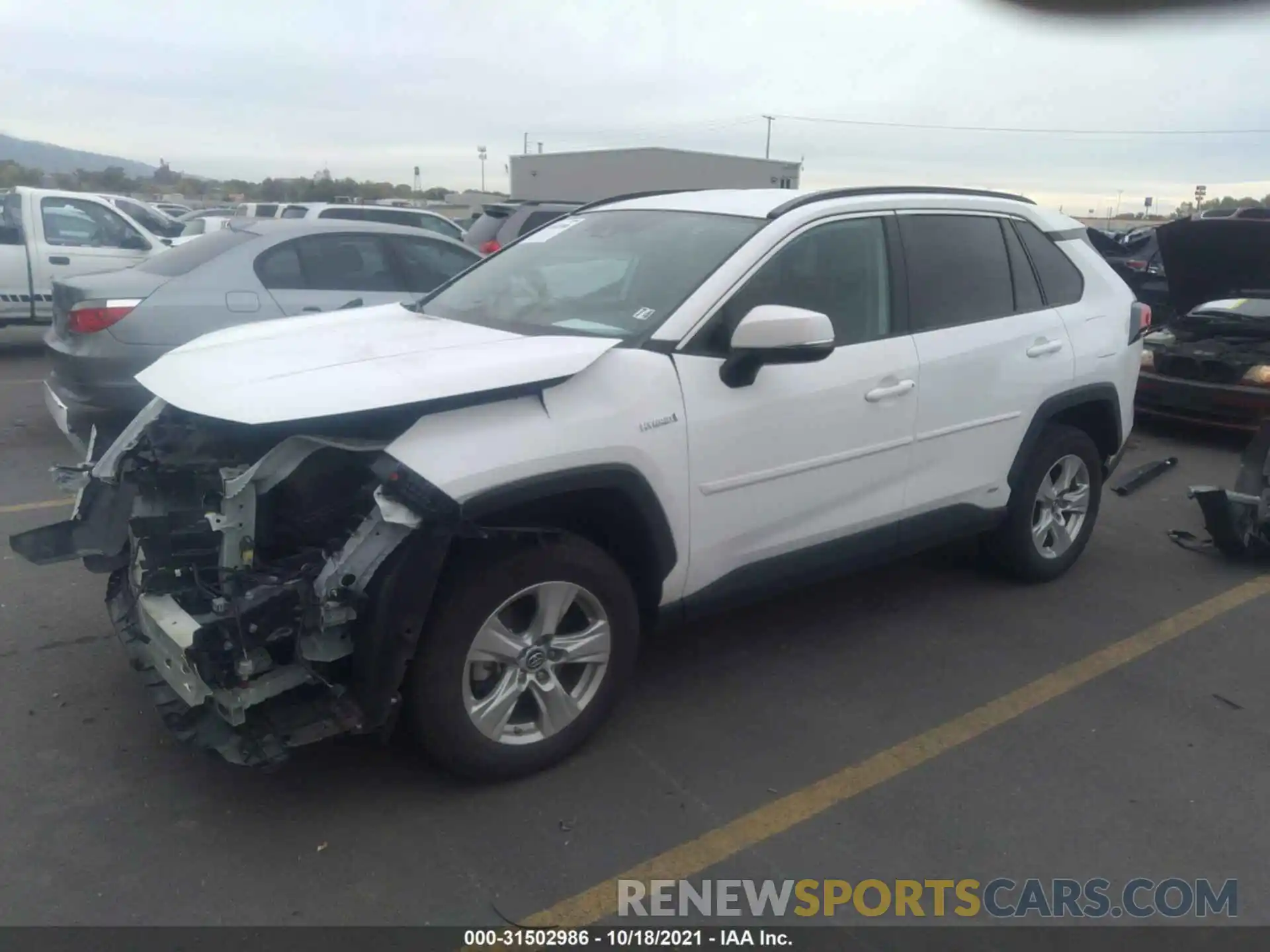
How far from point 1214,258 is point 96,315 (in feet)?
28.0

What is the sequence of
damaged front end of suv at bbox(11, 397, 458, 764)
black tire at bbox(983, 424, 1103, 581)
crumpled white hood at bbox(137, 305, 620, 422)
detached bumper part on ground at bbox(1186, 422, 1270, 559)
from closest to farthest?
1. damaged front end of suv at bbox(11, 397, 458, 764)
2. crumpled white hood at bbox(137, 305, 620, 422)
3. black tire at bbox(983, 424, 1103, 581)
4. detached bumper part on ground at bbox(1186, 422, 1270, 559)

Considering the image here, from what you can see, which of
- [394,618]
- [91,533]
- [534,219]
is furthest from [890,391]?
[534,219]

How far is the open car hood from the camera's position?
844 centimetres

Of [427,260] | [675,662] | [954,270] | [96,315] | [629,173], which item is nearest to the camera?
[675,662]

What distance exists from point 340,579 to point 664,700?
1.55 metres

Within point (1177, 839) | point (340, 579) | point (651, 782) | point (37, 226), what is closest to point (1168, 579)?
point (1177, 839)

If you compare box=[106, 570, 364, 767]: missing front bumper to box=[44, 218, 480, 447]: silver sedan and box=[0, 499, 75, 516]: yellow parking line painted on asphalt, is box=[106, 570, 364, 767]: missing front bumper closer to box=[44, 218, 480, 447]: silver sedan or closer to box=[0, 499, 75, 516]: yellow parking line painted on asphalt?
box=[44, 218, 480, 447]: silver sedan

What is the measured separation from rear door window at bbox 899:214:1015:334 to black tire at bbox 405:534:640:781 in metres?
1.82

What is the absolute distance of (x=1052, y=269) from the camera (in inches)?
199

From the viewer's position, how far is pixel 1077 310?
16.6 feet

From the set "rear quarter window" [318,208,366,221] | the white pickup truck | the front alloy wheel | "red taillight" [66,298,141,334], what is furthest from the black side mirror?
"rear quarter window" [318,208,366,221]

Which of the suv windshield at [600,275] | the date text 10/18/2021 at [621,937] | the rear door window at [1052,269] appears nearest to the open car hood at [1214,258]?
the rear door window at [1052,269]

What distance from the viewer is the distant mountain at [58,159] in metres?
76.6

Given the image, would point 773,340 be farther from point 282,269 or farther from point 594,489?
point 282,269
